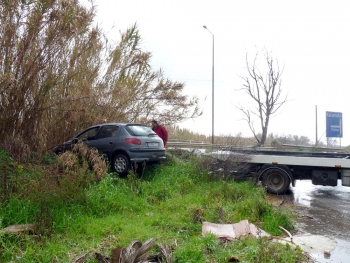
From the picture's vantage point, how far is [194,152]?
14.4 m

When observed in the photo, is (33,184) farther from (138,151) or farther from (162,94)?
(162,94)

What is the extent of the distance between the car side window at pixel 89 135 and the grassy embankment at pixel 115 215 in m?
1.67

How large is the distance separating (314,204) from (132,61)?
30.1ft

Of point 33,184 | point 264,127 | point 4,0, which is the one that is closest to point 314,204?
point 33,184

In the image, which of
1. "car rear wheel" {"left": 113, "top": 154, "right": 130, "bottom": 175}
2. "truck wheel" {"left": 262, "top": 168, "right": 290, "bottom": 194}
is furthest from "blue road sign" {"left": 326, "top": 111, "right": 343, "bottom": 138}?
"car rear wheel" {"left": 113, "top": 154, "right": 130, "bottom": 175}

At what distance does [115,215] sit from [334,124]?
19431mm

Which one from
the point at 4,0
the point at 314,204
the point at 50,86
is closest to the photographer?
the point at 4,0

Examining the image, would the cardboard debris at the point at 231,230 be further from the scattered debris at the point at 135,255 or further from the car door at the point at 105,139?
the car door at the point at 105,139

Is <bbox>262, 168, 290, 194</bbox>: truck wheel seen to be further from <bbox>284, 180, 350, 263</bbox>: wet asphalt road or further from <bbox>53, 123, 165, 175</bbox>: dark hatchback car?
<bbox>53, 123, 165, 175</bbox>: dark hatchback car

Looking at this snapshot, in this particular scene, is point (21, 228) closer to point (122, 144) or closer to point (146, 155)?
point (122, 144)

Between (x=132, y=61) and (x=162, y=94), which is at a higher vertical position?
(x=132, y=61)

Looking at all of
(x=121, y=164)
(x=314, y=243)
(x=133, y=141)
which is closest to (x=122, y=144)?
(x=133, y=141)

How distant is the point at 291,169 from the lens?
12.4m

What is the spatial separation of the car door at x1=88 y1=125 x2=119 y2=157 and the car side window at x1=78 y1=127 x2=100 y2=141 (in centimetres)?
15
